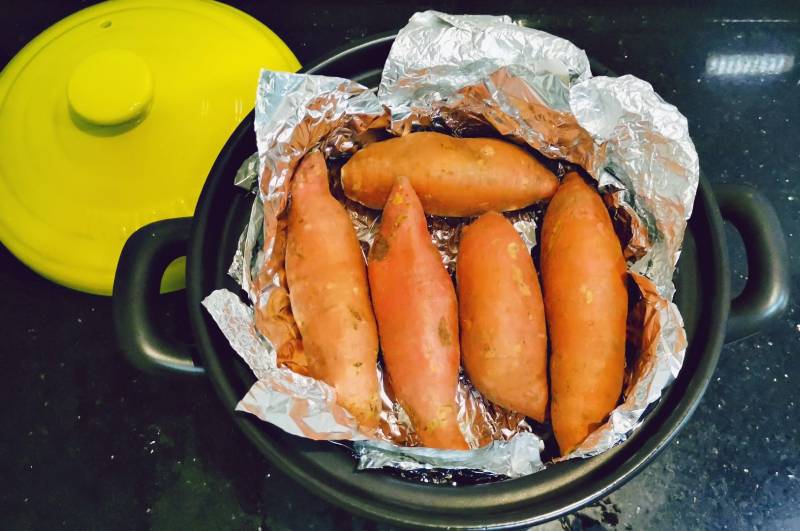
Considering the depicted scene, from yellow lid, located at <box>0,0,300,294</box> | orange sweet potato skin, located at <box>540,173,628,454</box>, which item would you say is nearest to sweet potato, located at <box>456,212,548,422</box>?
orange sweet potato skin, located at <box>540,173,628,454</box>

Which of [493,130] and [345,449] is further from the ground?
[493,130]

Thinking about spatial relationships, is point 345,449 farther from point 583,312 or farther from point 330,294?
point 583,312

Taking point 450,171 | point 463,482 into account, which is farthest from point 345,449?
point 450,171

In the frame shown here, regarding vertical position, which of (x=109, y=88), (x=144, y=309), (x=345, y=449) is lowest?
(x=345, y=449)

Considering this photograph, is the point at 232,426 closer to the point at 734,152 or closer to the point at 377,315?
the point at 377,315

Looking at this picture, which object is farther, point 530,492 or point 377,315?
point 377,315

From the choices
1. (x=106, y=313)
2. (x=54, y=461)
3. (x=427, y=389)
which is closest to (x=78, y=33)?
(x=106, y=313)
